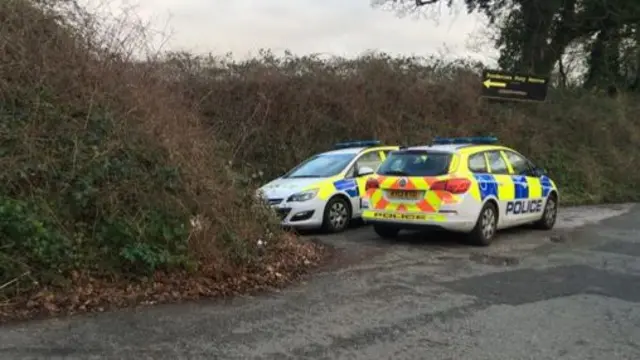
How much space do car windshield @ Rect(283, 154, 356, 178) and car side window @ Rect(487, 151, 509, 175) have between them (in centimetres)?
270

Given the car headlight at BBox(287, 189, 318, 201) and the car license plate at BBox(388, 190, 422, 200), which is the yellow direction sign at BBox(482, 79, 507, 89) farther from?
the car license plate at BBox(388, 190, 422, 200)

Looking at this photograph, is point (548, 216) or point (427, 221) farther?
point (548, 216)

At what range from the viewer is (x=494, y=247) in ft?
34.2

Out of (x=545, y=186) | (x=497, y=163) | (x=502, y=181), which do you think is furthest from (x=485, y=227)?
(x=545, y=186)

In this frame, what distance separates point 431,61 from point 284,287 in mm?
15609

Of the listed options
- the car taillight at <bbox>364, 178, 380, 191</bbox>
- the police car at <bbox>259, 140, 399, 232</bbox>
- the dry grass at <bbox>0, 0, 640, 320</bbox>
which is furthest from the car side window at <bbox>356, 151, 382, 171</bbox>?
the dry grass at <bbox>0, 0, 640, 320</bbox>

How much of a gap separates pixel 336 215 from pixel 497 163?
2.85m

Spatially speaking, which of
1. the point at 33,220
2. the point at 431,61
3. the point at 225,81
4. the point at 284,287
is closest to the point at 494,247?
the point at 284,287

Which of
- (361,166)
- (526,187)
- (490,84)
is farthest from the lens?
(490,84)

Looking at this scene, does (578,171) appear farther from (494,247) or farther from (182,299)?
(182,299)

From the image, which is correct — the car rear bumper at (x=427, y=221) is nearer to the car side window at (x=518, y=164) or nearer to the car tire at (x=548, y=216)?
the car side window at (x=518, y=164)

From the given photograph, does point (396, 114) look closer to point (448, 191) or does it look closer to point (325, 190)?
point (325, 190)

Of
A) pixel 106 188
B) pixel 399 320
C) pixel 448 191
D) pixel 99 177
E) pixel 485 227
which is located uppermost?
pixel 99 177

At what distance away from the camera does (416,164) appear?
10500 millimetres
